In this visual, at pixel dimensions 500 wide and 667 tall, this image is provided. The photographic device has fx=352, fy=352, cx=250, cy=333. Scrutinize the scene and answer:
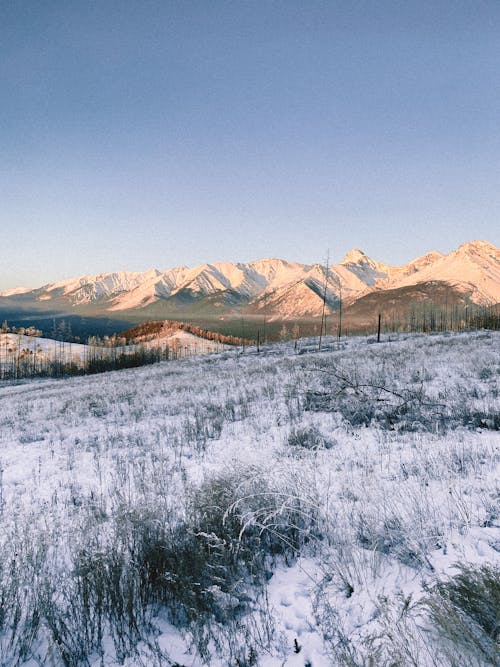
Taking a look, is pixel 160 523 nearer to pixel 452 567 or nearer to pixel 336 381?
pixel 452 567

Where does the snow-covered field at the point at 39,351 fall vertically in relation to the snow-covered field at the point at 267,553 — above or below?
below

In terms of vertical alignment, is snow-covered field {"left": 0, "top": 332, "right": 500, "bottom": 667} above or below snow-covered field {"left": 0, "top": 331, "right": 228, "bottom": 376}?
above

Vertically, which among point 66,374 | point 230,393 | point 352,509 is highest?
point 352,509

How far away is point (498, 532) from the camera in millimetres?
3143

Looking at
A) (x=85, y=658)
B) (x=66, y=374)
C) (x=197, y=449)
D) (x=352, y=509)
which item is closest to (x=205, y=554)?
(x=85, y=658)

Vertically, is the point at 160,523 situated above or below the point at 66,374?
above

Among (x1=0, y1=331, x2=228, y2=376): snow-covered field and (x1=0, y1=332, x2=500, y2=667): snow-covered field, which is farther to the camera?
(x1=0, y1=331, x2=228, y2=376): snow-covered field

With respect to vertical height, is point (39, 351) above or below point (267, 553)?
below

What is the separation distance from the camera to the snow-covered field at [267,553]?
7.68 feet

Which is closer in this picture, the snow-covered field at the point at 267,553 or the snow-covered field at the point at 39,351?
the snow-covered field at the point at 267,553

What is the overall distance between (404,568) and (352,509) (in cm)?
88

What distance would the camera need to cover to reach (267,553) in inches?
138

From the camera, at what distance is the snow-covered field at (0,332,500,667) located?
234 cm

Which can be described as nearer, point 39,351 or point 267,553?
point 267,553
